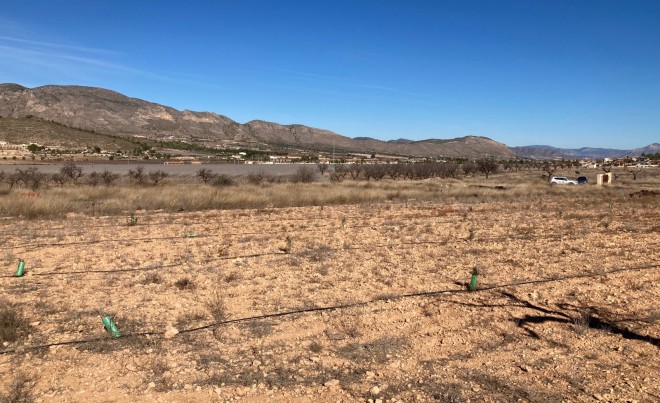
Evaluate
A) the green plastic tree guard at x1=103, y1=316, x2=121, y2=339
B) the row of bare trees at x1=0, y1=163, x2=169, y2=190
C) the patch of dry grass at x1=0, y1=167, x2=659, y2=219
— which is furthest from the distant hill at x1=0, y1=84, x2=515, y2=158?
the green plastic tree guard at x1=103, y1=316, x2=121, y2=339

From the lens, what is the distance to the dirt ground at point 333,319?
480cm

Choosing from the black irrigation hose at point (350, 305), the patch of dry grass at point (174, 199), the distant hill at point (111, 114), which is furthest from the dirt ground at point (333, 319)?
the distant hill at point (111, 114)

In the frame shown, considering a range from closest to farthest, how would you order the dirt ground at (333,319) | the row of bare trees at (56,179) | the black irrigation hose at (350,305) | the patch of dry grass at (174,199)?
the dirt ground at (333,319) < the black irrigation hose at (350,305) < the patch of dry grass at (174,199) < the row of bare trees at (56,179)

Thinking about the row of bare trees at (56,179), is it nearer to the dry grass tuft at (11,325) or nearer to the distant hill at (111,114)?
the dry grass tuft at (11,325)

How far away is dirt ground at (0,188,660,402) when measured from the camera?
15.8 ft

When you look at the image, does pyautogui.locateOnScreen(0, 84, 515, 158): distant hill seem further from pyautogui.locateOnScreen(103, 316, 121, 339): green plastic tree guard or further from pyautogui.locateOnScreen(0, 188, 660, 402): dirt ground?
pyautogui.locateOnScreen(103, 316, 121, 339): green plastic tree guard

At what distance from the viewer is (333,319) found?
6633 mm

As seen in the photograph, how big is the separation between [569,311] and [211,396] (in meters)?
5.15

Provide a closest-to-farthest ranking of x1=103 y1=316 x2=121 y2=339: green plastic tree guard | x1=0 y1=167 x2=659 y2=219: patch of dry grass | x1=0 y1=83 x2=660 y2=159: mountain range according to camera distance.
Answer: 1. x1=103 y1=316 x2=121 y2=339: green plastic tree guard
2. x1=0 y1=167 x2=659 y2=219: patch of dry grass
3. x1=0 y1=83 x2=660 y2=159: mountain range

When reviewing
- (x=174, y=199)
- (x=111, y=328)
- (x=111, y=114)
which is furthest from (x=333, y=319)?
(x=111, y=114)

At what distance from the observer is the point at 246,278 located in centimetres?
889

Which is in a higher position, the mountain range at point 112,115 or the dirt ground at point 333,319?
the mountain range at point 112,115

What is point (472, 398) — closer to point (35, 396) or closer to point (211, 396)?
point (211, 396)

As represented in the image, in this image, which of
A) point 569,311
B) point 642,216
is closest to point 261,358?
point 569,311
